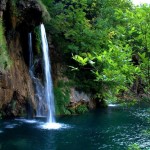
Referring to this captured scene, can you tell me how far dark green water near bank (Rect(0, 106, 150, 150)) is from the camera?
1546 cm

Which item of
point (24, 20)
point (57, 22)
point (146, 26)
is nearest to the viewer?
point (146, 26)

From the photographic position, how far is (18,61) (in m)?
24.2

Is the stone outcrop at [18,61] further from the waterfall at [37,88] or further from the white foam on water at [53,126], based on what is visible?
the white foam on water at [53,126]

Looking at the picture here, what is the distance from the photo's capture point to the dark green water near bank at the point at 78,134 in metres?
15.5

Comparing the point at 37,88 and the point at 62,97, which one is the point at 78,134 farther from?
the point at 62,97

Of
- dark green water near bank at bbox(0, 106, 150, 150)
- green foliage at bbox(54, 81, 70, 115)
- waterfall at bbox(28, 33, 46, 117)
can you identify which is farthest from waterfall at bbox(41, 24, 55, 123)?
dark green water near bank at bbox(0, 106, 150, 150)

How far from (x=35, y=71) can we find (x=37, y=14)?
5.71 meters

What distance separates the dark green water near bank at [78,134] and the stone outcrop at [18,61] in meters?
1.71

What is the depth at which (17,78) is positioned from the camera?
77.5ft

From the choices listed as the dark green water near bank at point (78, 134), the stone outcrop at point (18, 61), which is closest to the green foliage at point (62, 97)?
the dark green water near bank at point (78, 134)

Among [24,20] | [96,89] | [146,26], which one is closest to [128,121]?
[96,89]

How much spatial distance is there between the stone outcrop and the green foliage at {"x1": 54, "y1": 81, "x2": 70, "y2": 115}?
265cm

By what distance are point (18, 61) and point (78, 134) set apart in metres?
8.81

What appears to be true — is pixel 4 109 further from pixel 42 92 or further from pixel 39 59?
pixel 39 59
